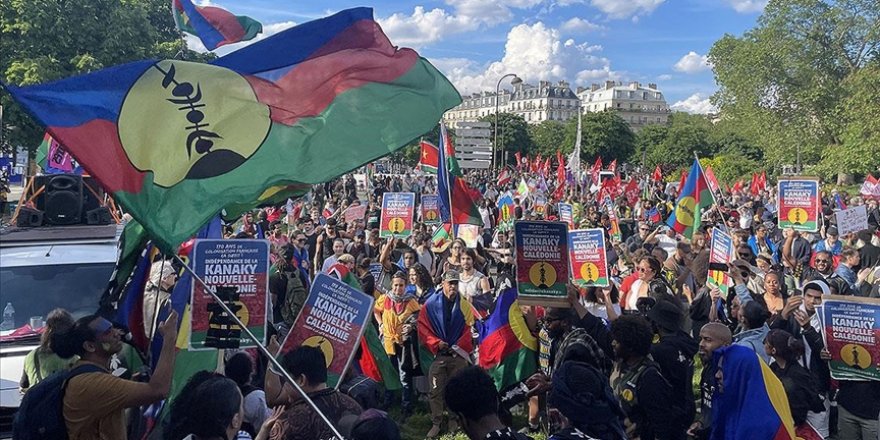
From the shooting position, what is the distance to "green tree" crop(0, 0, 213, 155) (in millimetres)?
30797

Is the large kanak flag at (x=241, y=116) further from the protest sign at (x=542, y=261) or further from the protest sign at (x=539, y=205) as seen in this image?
the protest sign at (x=539, y=205)

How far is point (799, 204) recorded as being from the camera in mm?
12523

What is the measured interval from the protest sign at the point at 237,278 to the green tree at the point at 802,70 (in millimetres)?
47088

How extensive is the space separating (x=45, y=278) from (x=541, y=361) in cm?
509

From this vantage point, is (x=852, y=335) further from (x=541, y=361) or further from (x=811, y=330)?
(x=541, y=361)

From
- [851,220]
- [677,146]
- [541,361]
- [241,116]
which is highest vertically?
[677,146]

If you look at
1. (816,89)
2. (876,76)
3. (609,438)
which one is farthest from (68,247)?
(816,89)

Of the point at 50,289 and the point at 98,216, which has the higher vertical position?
the point at 98,216

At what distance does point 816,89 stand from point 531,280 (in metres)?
47.6

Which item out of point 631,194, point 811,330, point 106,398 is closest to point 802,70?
point 631,194

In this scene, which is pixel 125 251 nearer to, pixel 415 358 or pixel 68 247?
pixel 68 247

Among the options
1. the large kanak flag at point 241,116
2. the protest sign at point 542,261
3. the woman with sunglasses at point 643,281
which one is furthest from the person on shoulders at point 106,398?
the woman with sunglasses at point 643,281

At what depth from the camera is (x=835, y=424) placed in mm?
7758

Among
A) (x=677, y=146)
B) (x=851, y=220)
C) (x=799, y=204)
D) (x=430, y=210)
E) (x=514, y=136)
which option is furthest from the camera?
(x=514, y=136)
